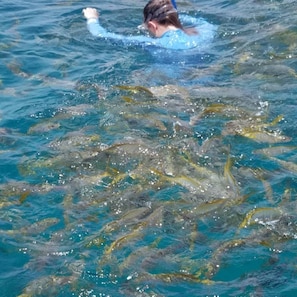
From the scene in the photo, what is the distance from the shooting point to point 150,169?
6.48 metres

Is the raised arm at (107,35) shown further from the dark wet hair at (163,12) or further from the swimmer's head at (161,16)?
the dark wet hair at (163,12)

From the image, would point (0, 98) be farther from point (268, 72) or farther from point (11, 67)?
point (268, 72)

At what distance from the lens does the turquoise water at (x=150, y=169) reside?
17.1 ft

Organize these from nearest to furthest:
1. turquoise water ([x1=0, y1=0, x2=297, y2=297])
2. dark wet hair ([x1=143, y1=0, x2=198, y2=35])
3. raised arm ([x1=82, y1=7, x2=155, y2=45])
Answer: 1. turquoise water ([x1=0, y1=0, x2=297, y2=297])
2. dark wet hair ([x1=143, y1=0, x2=198, y2=35])
3. raised arm ([x1=82, y1=7, x2=155, y2=45])

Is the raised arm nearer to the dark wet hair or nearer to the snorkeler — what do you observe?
the snorkeler

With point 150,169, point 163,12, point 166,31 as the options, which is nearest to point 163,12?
point 163,12

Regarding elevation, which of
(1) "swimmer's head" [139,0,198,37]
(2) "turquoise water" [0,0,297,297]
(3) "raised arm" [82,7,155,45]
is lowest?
(2) "turquoise water" [0,0,297,297]

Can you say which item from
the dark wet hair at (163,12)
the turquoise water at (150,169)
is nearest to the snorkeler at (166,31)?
the dark wet hair at (163,12)

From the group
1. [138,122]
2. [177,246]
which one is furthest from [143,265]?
[138,122]

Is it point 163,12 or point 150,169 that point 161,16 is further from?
point 150,169

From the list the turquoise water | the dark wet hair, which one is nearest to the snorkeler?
the dark wet hair

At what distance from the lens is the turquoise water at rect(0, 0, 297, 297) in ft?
17.1

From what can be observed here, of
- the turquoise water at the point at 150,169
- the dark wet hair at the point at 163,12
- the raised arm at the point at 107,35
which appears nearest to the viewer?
the turquoise water at the point at 150,169

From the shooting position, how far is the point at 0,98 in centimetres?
862
